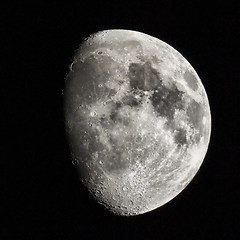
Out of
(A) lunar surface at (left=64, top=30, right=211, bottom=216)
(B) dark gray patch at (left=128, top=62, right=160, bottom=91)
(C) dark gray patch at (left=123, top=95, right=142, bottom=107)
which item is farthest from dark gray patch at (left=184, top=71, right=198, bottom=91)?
(C) dark gray patch at (left=123, top=95, right=142, bottom=107)

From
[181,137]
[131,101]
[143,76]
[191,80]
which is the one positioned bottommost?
[181,137]

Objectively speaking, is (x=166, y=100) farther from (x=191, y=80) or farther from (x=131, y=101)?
(x=191, y=80)

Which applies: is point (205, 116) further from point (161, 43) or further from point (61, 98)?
point (61, 98)

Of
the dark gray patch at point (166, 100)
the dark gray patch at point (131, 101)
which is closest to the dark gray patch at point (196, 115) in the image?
the dark gray patch at point (166, 100)

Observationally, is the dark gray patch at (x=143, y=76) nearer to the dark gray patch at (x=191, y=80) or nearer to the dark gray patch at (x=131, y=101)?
the dark gray patch at (x=131, y=101)

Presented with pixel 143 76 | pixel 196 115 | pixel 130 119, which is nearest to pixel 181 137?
pixel 196 115

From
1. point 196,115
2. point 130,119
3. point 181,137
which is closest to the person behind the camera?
point 130,119
